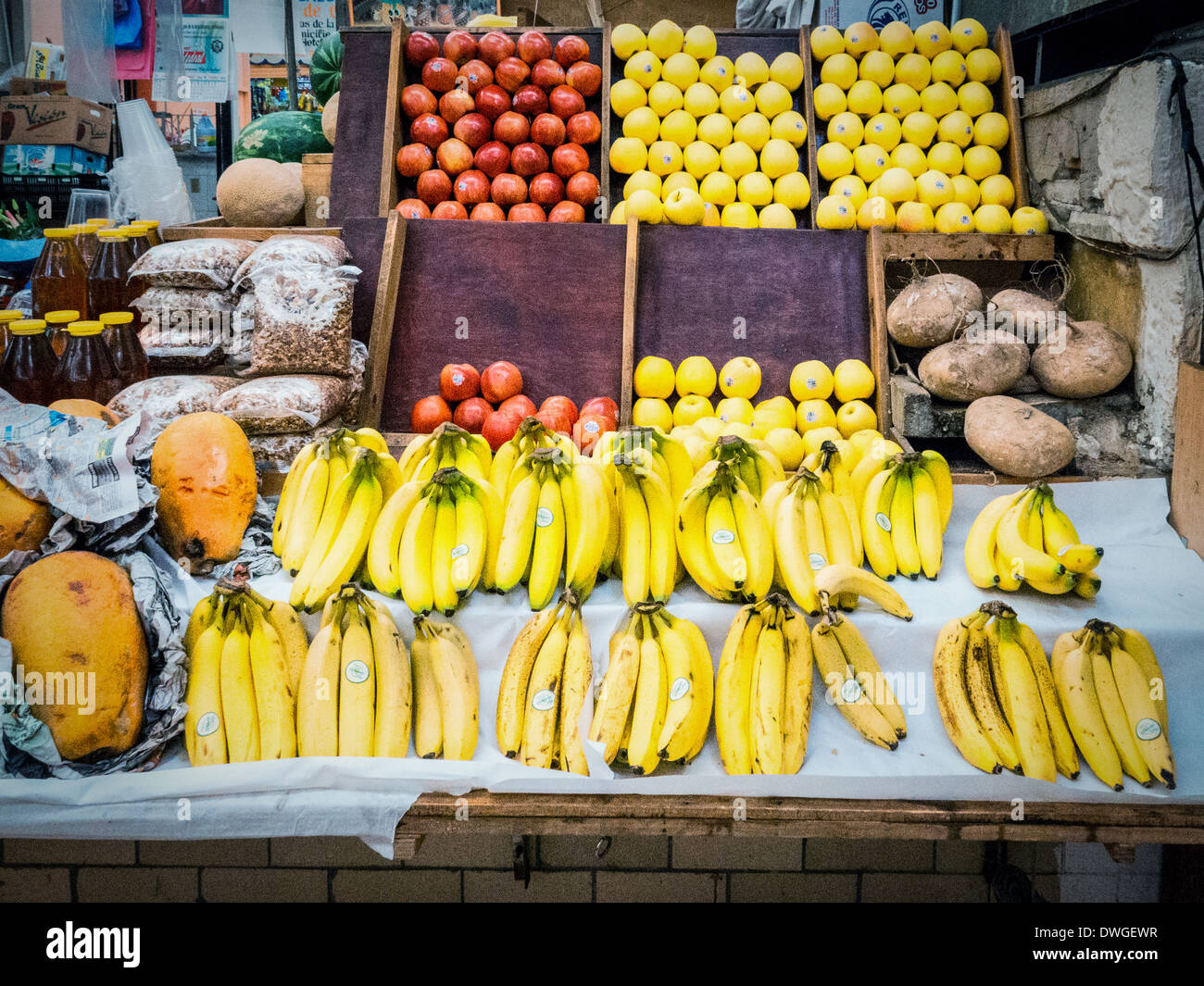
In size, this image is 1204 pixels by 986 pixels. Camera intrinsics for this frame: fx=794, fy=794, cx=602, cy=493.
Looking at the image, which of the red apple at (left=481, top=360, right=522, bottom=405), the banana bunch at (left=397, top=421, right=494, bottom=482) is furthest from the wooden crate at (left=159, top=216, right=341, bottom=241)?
the banana bunch at (left=397, top=421, right=494, bottom=482)

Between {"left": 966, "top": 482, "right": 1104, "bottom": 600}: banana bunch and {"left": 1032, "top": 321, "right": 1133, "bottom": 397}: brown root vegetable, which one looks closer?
{"left": 966, "top": 482, "right": 1104, "bottom": 600}: banana bunch

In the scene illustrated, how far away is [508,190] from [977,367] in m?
2.30

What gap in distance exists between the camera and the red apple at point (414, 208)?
3.73 m

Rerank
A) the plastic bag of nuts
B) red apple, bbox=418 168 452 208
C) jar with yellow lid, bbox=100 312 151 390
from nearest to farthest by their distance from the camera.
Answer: jar with yellow lid, bbox=100 312 151 390 < the plastic bag of nuts < red apple, bbox=418 168 452 208

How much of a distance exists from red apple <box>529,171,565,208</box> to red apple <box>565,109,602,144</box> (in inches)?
9.9

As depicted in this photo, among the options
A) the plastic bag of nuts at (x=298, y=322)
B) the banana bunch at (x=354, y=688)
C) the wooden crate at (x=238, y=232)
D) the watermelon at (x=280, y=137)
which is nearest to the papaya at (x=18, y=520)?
the banana bunch at (x=354, y=688)

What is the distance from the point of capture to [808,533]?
1925 millimetres

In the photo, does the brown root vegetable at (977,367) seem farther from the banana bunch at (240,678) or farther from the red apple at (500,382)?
the banana bunch at (240,678)

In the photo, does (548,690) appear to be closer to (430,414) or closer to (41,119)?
(430,414)

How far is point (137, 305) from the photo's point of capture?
9.39ft

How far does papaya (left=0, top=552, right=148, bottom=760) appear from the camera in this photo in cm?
153

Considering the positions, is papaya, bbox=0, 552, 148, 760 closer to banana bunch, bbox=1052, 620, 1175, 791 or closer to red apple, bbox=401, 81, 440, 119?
banana bunch, bbox=1052, 620, 1175, 791

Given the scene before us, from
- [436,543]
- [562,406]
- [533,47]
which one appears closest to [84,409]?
[436,543]
